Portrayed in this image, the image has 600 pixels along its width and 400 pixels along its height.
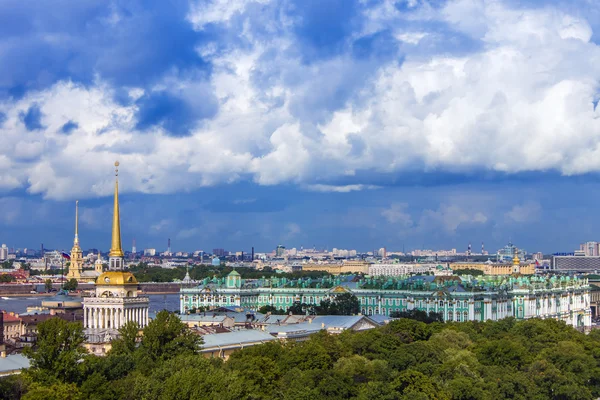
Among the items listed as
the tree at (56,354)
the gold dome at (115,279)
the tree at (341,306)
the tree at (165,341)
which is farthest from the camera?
the tree at (341,306)

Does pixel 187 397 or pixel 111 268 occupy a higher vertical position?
pixel 111 268

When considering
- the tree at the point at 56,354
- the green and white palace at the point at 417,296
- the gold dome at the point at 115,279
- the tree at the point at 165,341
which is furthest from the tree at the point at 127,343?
the green and white palace at the point at 417,296

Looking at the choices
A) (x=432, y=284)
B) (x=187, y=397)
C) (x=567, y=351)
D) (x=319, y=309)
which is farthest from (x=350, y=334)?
(x=432, y=284)

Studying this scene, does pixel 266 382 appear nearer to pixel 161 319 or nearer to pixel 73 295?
pixel 161 319

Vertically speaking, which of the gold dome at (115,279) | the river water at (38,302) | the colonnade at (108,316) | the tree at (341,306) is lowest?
the river water at (38,302)

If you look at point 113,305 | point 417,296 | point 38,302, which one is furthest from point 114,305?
point 38,302

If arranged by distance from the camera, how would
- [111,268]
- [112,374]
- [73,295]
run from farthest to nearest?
[73,295] → [111,268] → [112,374]

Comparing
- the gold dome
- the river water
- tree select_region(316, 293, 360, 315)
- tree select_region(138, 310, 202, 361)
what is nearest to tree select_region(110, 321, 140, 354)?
tree select_region(138, 310, 202, 361)

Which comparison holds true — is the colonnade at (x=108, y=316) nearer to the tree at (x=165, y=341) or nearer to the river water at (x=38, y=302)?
the tree at (x=165, y=341)
